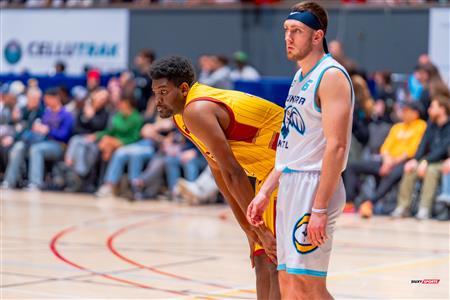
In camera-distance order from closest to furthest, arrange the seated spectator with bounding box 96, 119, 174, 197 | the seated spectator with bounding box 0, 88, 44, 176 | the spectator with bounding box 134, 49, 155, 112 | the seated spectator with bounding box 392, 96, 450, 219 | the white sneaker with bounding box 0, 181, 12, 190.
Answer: the seated spectator with bounding box 392, 96, 450, 219
the seated spectator with bounding box 96, 119, 174, 197
the spectator with bounding box 134, 49, 155, 112
the white sneaker with bounding box 0, 181, 12, 190
the seated spectator with bounding box 0, 88, 44, 176

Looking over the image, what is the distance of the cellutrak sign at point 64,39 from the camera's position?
21.2m

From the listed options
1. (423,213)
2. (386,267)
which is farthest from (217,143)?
(423,213)

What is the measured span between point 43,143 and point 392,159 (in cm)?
635

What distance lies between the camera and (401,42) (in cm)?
1831

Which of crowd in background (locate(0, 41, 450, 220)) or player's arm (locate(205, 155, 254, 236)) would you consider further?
crowd in background (locate(0, 41, 450, 220))

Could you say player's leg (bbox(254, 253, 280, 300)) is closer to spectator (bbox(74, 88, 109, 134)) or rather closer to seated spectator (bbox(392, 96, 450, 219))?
seated spectator (bbox(392, 96, 450, 219))

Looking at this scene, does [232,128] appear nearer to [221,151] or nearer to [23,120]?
[221,151]

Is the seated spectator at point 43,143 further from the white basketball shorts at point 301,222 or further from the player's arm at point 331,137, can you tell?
the player's arm at point 331,137

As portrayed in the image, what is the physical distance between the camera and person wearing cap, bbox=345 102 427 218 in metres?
13.5

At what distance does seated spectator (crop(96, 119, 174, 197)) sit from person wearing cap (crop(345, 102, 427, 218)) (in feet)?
10.8

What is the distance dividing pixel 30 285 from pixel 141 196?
294 inches

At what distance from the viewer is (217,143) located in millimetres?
5395
